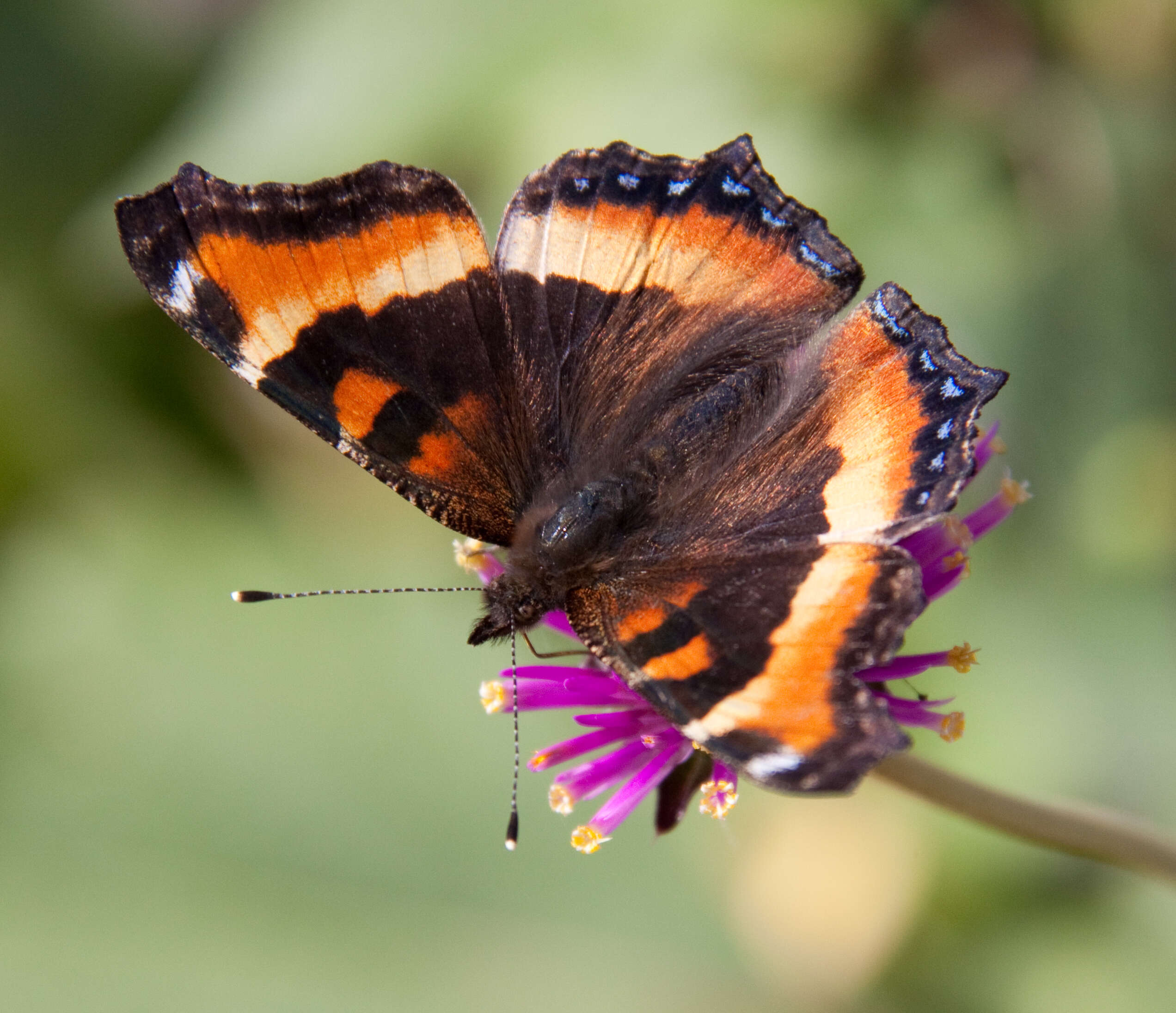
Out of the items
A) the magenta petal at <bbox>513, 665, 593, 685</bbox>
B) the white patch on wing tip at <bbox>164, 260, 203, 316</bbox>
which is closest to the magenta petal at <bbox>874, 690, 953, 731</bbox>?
the magenta petal at <bbox>513, 665, 593, 685</bbox>

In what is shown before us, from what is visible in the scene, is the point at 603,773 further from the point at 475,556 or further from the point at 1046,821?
the point at 1046,821

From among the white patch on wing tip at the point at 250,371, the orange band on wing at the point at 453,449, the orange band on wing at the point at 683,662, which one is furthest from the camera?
the orange band on wing at the point at 453,449

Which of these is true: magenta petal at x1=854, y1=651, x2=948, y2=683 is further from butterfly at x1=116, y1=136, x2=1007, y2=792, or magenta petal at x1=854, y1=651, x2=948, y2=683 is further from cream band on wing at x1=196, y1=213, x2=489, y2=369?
cream band on wing at x1=196, y1=213, x2=489, y2=369

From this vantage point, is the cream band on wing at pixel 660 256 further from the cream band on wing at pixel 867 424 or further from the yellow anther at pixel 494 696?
the yellow anther at pixel 494 696

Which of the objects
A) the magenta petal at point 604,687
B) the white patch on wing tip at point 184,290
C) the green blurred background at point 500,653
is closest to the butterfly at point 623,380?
the white patch on wing tip at point 184,290

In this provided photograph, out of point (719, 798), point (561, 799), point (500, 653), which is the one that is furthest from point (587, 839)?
point (500, 653)
